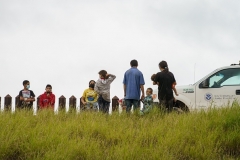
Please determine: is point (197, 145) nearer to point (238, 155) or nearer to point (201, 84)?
point (238, 155)

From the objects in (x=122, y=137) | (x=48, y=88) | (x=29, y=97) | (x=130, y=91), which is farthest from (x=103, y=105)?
(x=122, y=137)

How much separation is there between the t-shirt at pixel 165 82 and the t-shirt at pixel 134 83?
0.44m

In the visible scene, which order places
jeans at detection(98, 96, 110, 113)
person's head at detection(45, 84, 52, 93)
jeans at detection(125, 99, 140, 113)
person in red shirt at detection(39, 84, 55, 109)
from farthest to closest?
person in red shirt at detection(39, 84, 55, 109) → person's head at detection(45, 84, 52, 93) → jeans at detection(98, 96, 110, 113) → jeans at detection(125, 99, 140, 113)

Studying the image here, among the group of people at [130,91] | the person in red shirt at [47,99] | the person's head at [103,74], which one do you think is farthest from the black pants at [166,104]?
the person in red shirt at [47,99]

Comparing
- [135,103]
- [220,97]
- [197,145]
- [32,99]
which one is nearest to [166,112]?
[135,103]

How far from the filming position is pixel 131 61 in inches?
484

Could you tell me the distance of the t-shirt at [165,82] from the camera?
38.5ft

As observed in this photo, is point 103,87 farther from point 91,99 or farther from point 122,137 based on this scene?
point 122,137

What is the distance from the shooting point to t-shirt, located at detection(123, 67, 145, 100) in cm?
1198

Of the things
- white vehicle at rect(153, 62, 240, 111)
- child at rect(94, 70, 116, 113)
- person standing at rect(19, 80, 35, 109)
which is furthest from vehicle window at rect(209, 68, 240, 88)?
person standing at rect(19, 80, 35, 109)

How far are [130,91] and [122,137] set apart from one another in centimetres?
281

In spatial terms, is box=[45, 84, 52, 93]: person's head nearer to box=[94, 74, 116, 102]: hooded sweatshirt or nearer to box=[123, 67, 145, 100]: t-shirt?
box=[94, 74, 116, 102]: hooded sweatshirt

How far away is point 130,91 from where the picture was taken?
1200cm

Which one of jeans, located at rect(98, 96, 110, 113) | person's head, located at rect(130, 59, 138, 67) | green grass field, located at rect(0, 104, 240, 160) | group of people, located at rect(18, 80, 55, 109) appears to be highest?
person's head, located at rect(130, 59, 138, 67)
